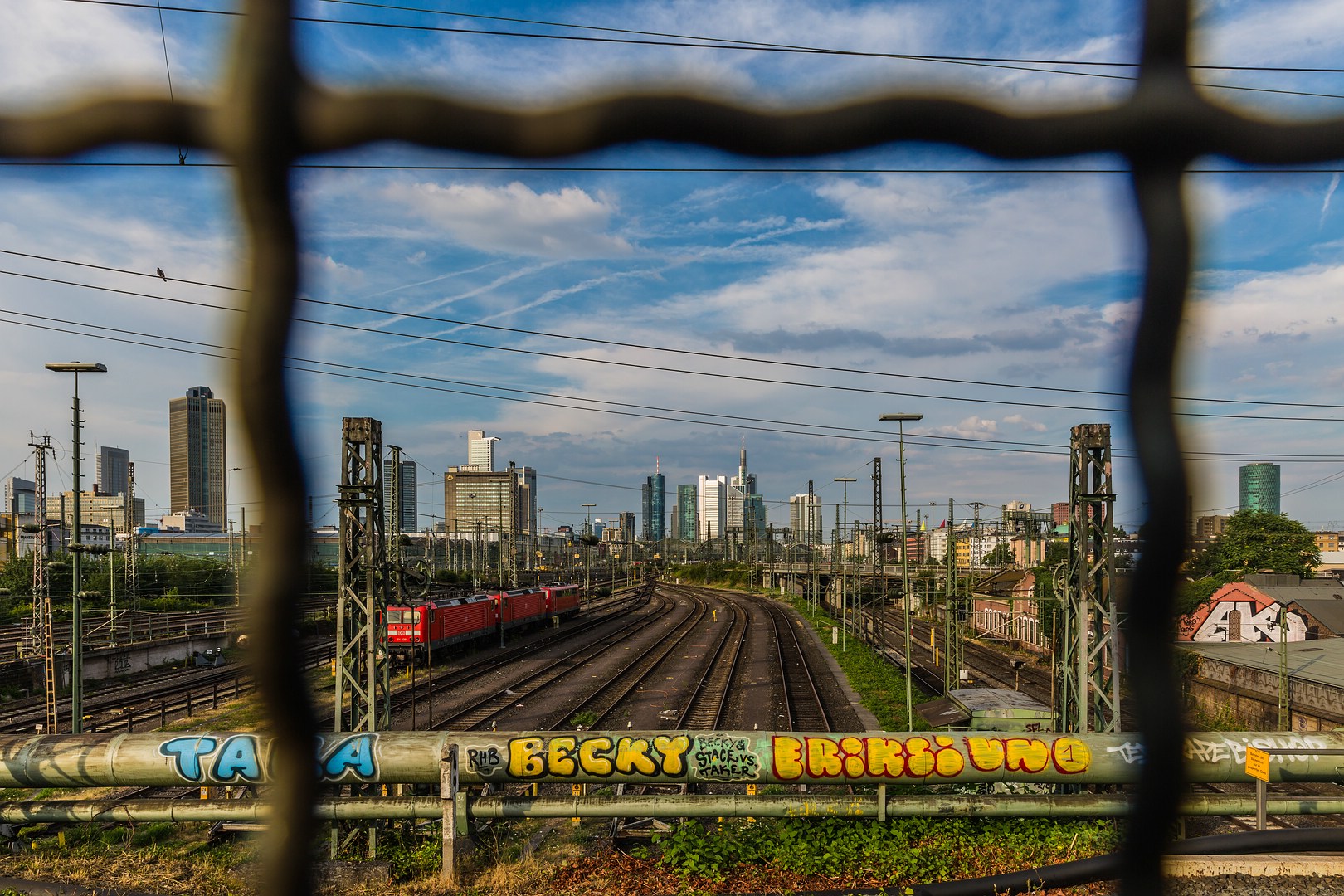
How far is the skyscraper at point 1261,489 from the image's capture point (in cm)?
232

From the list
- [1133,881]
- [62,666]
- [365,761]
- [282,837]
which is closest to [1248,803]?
[365,761]

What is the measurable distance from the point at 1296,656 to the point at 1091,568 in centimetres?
2420

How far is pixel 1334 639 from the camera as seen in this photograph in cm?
3447

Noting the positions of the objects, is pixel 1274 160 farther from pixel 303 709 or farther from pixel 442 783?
pixel 442 783

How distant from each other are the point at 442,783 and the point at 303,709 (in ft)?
29.3

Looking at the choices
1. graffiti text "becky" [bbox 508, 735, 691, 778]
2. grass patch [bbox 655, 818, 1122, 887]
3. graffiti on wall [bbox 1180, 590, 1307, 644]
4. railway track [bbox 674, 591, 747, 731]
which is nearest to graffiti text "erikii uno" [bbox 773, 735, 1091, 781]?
graffiti text "becky" [bbox 508, 735, 691, 778]

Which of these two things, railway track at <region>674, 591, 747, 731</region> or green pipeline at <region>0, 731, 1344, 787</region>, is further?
railway track at <region>674, 591, 747, 731</region>

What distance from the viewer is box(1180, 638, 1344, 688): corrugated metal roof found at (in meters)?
26.5

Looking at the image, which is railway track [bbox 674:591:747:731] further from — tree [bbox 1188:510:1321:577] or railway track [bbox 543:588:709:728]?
tree [bbox 1188:510:1321:577]

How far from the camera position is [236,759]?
27.2 feet

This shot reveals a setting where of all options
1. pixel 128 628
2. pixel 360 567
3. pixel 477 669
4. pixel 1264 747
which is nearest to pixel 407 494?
pixel 128 628

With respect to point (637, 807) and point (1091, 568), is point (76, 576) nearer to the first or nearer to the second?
point (637, 807)

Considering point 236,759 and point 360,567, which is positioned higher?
point 360,567

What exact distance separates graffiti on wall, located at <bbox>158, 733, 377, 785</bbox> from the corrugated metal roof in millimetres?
25040
